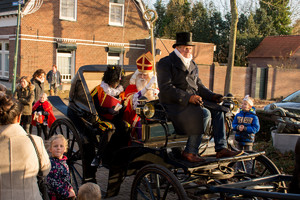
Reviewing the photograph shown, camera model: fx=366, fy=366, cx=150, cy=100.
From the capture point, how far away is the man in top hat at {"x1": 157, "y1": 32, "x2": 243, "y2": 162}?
13.5ft

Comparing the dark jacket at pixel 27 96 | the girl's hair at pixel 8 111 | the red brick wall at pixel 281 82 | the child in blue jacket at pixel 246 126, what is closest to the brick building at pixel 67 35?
the red brick wall at pixel 281 82

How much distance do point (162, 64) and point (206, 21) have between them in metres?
30.0

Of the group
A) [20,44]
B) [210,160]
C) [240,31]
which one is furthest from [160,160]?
[240,31]

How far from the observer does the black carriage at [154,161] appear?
4.00 meters

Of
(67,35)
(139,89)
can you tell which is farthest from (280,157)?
(67,35)

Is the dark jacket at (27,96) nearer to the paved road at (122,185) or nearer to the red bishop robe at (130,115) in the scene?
the paved road at (122,185)

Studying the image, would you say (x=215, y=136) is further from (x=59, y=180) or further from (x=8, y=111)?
(x=8, y=111)

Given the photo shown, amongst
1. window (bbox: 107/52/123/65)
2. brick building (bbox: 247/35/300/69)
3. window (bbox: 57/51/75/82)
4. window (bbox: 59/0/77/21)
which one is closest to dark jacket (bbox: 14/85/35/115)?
window (bbox: 57/51/75/82)

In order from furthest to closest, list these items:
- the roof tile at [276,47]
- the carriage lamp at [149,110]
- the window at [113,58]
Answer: the roof tile at [276,47] < the window at [113,58] < the carriage lamp at [149,110]

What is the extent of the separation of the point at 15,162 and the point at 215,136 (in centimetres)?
222

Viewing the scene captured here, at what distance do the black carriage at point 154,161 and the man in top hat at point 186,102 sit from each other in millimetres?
134

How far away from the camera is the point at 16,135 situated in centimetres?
303

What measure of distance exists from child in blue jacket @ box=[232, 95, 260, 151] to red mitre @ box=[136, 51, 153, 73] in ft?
5.97

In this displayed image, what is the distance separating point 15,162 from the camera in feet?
9.82
